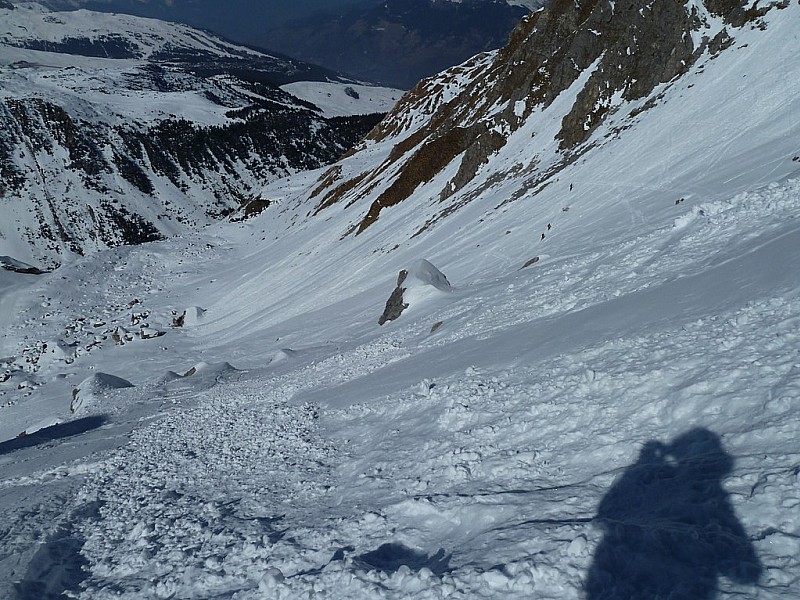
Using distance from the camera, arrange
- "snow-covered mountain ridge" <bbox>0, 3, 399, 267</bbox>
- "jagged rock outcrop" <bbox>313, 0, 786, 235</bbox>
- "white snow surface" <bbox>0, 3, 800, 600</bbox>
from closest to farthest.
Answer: "white snow surface" <bbox>0, 3, 800, 600</bbox>, "jagged rock outcrop" <bbox>313, 0, 786, 235</bbox>, "snow-covered mountain ridge" <bbox>0, 3, 399, 267</bbox>

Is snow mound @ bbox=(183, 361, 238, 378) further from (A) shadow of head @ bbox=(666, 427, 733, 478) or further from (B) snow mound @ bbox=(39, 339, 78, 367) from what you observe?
(B) snow mound @ bbox=(39, 339, 78, 367)

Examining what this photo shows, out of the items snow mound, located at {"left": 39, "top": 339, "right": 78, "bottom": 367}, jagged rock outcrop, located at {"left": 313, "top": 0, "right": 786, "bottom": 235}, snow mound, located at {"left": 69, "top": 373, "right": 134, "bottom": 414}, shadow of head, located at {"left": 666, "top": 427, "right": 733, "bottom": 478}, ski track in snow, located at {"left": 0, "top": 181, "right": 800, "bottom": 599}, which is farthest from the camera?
snow mound, located at {"left": 39, "top": 339, "right": 78, "bottom": 367}

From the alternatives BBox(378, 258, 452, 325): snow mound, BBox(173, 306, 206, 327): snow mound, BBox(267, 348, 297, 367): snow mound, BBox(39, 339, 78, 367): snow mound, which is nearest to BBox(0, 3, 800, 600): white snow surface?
BBox(267, 348, 297, 367): snow mound

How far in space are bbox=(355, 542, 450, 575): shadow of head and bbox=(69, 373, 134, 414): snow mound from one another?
1785 centimetres

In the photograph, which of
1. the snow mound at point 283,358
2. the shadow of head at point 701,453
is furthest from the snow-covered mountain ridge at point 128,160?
the shadow of head at point 701,453

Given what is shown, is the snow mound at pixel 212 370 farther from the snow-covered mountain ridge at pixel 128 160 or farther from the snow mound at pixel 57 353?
the snow-covered mountain ridge at pixel 128 160

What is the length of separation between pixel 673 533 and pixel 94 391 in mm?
22682

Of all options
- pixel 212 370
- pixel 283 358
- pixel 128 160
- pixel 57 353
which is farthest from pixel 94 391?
pixel 128 160

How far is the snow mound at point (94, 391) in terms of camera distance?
20080 mm

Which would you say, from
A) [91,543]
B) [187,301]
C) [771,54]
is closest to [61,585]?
[91,543]

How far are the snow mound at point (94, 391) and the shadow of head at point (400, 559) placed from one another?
17.8 m

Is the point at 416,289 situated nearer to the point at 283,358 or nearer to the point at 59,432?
the point at 283,358

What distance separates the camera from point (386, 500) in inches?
282

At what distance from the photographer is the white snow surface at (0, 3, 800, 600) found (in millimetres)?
4926
